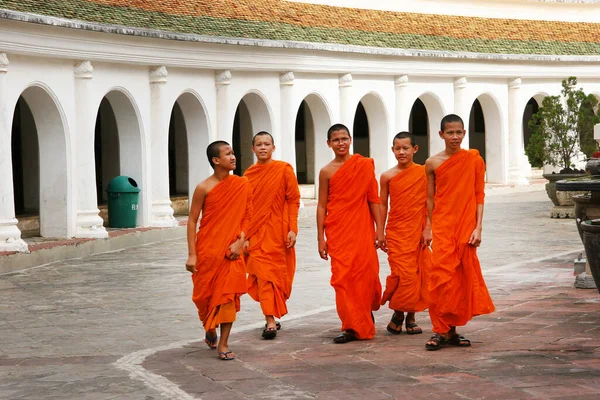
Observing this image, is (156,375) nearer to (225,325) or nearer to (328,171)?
(225,325)

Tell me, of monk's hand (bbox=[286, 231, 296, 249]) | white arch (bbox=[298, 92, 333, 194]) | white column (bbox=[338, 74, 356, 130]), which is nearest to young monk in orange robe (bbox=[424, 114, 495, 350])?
monk's hand (bbox=[286, 231, 296, 249])

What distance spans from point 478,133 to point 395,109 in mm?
7844

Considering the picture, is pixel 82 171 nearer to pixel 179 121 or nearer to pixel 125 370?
pixel 179 121

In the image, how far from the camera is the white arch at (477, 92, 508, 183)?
2981 centimetres

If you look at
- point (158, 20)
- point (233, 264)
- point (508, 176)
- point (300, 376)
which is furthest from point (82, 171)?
point (508, 176)

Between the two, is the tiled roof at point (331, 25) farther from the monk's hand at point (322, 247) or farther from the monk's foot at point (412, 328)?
the monk's foot at point (412, 328)

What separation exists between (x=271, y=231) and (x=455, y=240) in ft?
5.88

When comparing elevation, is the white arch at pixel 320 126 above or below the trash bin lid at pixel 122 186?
above

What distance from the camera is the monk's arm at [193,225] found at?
27.3 feet

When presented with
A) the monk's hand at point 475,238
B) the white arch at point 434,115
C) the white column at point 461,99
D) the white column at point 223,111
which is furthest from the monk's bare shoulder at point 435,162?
the white column at point 461,99

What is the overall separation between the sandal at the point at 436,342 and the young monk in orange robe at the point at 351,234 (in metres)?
0.67

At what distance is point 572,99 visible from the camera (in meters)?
22.3

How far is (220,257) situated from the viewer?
8.31 metres

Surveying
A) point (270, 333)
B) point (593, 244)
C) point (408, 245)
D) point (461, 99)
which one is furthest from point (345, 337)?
point (461, 99)
